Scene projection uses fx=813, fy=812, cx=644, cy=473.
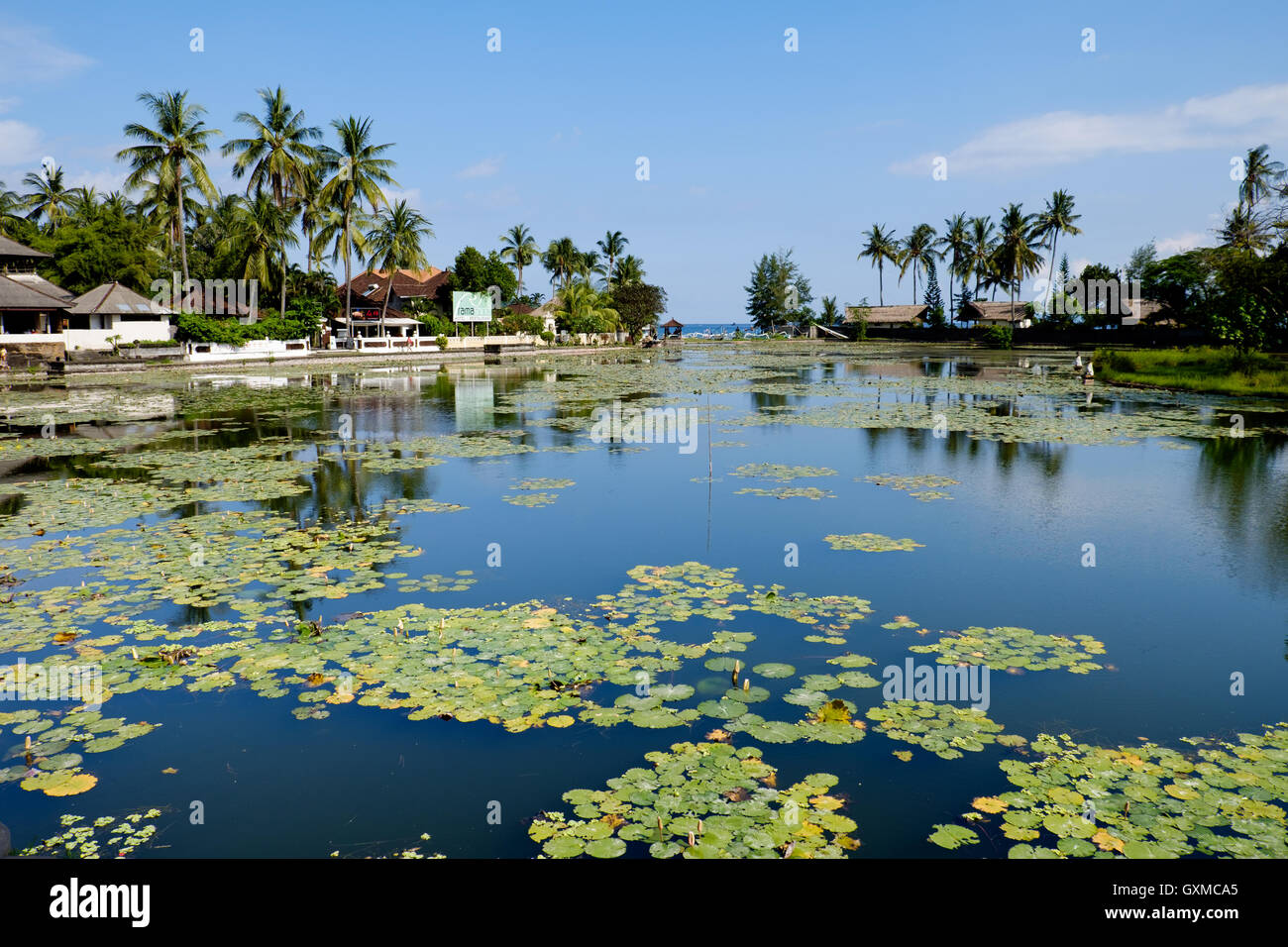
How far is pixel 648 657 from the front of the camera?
6.46 meters

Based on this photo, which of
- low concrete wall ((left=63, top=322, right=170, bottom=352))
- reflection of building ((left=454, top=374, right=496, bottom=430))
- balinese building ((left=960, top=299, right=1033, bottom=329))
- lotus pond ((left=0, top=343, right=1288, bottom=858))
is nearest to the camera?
lotus pond ((left=0, top=343, right=1288, bottom=858))

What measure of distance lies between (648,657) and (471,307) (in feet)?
223

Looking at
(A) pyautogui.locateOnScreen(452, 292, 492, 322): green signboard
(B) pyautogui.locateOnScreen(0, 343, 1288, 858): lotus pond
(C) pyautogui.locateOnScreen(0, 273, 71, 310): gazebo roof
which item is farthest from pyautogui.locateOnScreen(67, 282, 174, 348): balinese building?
(B) pyautogui.locateOnScreen(0, 343, 1288, 858): lotus pond

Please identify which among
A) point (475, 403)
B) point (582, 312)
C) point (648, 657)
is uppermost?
point (582, 312)

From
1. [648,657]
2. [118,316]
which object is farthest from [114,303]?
[648,657]

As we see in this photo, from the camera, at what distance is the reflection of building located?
21625 mm

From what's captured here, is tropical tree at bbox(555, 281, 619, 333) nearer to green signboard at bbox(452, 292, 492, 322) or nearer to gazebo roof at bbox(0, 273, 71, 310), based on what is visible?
green signboard at bbox(452, 292, 492, 322)

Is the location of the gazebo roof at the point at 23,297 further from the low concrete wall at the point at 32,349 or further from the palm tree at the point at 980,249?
the palm tree at the point at 980,249

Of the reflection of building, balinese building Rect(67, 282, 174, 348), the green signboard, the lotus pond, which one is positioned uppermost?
the green signboard

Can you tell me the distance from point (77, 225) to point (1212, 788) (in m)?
67.6

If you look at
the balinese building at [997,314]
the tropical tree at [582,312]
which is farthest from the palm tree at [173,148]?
the balinese building at [997,314]

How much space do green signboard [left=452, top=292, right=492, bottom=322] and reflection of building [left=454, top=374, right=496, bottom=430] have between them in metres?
33.5

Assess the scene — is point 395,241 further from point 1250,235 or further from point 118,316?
point 1250,235

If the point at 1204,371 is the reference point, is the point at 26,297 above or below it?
above
